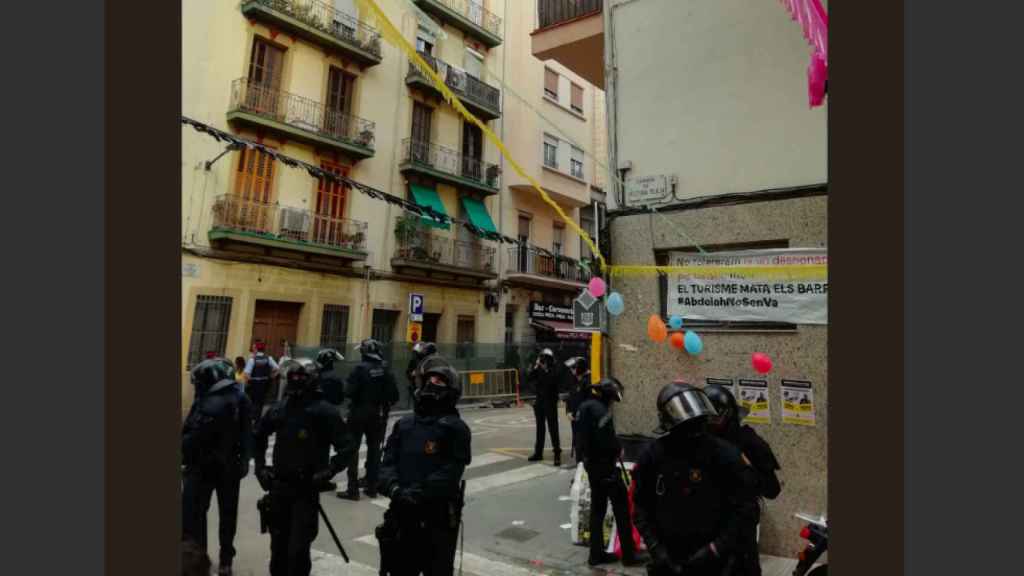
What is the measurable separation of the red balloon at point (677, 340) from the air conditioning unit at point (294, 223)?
12.7m

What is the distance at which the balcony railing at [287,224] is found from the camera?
14367 mm

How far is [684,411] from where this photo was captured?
3.06 m

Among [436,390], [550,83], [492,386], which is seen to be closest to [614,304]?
[436,390]

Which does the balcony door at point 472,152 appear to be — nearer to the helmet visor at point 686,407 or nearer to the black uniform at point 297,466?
the black uniform at point 297,466

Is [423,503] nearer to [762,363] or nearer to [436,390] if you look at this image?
[436,390]

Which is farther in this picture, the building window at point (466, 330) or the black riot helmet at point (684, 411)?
the building window at point (466, 330)

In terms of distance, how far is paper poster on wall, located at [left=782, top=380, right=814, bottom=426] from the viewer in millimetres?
5020

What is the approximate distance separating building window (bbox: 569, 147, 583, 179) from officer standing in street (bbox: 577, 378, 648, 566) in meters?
20.8

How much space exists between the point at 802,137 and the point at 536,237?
731 inches

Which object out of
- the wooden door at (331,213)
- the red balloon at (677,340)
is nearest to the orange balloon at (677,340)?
the red balloon at (677,340)

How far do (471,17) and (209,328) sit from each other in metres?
14.8

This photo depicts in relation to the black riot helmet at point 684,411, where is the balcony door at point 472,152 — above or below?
above
